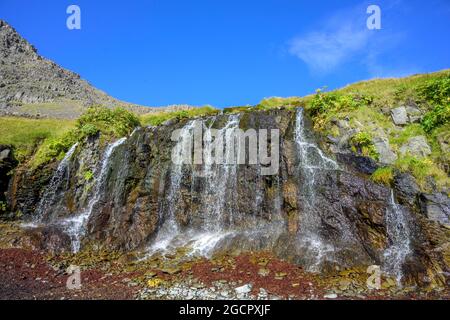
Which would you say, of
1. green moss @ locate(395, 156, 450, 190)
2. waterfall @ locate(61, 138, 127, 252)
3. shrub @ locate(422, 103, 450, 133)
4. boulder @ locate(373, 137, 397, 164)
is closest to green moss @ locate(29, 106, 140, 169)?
waterfall @ locate(61, 138, 127, 252)

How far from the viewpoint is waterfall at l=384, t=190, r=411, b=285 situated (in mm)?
14242

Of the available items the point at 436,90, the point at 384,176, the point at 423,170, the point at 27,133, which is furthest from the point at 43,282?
the point at 436,90

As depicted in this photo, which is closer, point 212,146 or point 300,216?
point 300,216

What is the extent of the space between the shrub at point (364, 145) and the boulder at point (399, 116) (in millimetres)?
3345

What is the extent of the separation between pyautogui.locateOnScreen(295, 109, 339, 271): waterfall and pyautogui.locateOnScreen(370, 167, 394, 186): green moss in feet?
7.58

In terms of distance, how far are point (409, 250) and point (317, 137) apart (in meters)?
9.07

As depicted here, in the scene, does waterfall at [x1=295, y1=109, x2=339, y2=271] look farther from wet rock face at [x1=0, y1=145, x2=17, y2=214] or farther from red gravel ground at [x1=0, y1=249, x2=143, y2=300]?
wet rock face at [x1=0, y1=145, x2=17, y2=214]

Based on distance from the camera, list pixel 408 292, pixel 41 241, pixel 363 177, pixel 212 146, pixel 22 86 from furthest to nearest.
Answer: pixel 22 86 < pixel 212 146 < pixel 41 241 < pixel 363 177 < pixel 408 292

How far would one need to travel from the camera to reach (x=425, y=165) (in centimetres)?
1842

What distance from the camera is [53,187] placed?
83.6 ft

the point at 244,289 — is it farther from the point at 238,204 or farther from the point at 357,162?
the point at 357,162

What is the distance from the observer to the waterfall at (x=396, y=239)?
14242 mm
